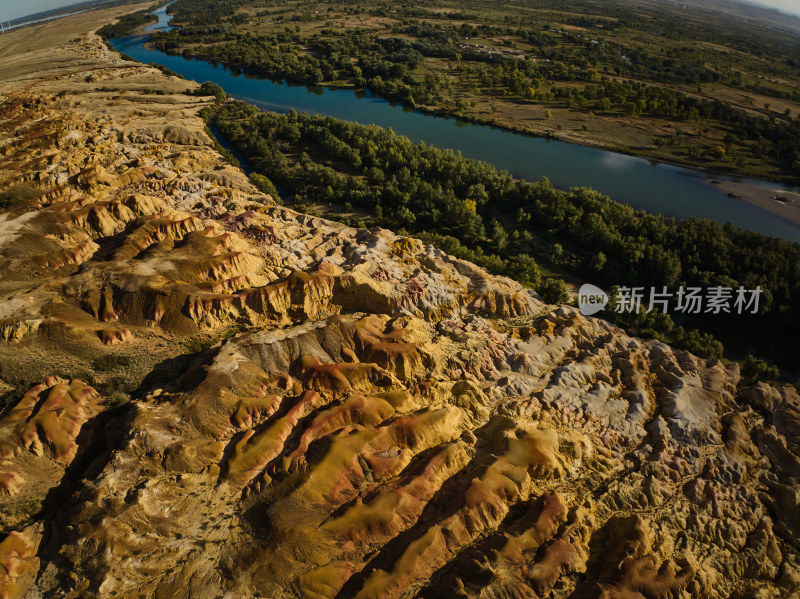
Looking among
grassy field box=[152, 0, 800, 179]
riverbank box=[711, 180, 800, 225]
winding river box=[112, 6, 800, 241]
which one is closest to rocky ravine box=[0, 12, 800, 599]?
winding river box=[112, 6, 800, 241]

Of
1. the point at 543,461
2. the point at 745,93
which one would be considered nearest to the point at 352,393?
the point at 543,461

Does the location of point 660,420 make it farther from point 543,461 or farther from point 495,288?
point 495,288

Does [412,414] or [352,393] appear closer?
[412,414]

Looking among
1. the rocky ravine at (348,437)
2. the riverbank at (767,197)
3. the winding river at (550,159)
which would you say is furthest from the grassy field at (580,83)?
the rocky ravine at (348,437)

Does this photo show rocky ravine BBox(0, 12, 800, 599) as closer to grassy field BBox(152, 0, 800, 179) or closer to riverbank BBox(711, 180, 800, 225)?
riverbank BBox(711, 180, 800, 225)

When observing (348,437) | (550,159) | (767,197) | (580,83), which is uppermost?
(580,83)

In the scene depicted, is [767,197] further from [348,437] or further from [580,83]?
[348,437]

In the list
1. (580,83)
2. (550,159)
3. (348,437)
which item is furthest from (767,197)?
(348,437)

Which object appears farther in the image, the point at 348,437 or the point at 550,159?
the point at 550,159
